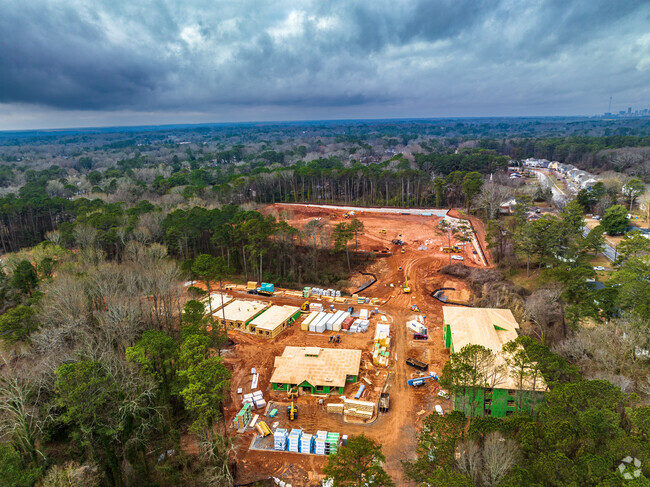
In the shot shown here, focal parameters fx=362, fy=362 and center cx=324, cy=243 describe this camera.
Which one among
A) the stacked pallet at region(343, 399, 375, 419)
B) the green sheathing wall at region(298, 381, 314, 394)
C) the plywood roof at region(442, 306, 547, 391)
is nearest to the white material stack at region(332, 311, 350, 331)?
the green sheathing wall at region(298, 381, 314, 394)

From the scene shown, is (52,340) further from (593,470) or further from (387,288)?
(387,288)

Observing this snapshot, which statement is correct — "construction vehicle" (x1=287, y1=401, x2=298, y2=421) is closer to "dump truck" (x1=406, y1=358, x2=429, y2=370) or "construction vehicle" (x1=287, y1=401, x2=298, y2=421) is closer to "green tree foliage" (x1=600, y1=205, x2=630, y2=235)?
"dump truck" (x1=406, y1=358, x2=429, y2=370)

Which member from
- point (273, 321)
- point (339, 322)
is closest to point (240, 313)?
point (273, 321)

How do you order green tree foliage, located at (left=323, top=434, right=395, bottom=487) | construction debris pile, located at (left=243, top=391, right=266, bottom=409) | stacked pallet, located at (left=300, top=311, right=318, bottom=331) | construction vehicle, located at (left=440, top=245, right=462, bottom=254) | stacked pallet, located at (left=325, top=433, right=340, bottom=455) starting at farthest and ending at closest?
construction vehicle, located at (left=440, top=245, right=462, bottom=254), stacked pallet, located at (left=300, top=311, right=318, bottom=331), construction debris pile, located at (left=243, top=391, right=266, bottom=409), stacked pallet, located at (left=325, top=433, right=340, bottom=455), green tree foliage, located at (left=323, top=434, right=395, bottom=487)

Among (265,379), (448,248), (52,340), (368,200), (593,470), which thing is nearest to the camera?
(593,470)

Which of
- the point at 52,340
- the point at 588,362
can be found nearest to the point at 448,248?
the point at 588,362
